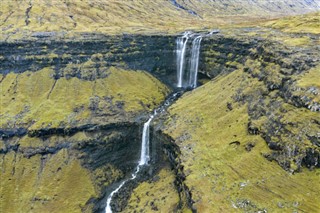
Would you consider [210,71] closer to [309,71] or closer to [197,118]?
[197,118]

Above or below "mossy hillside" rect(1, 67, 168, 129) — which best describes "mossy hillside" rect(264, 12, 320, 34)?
above

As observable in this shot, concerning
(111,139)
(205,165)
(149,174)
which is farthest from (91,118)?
(205,165)

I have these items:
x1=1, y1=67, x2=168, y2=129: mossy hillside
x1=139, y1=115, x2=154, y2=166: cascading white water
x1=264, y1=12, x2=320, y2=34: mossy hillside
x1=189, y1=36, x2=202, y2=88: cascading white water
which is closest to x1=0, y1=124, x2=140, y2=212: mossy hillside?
x1=139, y1=115, x2=154, y2=166: cascading white water

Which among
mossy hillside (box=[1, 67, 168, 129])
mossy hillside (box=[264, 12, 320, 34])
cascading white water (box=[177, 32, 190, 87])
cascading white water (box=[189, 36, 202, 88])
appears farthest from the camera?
cascading white water (box=[177, 32, 190, 87])

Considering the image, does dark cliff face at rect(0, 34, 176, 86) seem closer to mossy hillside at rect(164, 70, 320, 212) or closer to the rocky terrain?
the rocky terrain

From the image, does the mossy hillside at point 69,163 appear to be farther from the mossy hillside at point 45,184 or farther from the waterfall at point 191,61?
the waterfall at point 191,61
